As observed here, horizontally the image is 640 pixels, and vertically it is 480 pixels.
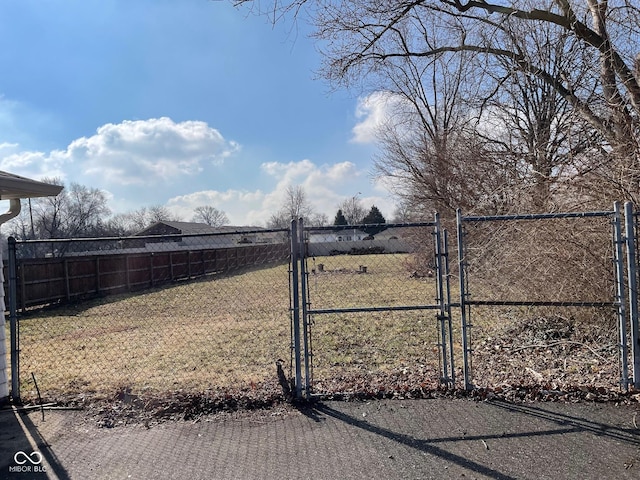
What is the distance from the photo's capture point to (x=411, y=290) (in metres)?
13.3

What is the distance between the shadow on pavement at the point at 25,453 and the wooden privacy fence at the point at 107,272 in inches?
226

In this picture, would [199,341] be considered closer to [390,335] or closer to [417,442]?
[390,335]

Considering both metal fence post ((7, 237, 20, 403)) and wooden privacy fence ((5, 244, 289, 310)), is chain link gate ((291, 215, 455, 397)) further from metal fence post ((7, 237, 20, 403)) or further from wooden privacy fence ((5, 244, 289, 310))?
metal fence post ((7, 237, 20, 403))

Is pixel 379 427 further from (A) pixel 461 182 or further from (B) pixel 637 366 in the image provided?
(A) pixel 461 182

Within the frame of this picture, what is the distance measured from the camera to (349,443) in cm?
323

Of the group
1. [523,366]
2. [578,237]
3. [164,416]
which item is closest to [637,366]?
[523,366]

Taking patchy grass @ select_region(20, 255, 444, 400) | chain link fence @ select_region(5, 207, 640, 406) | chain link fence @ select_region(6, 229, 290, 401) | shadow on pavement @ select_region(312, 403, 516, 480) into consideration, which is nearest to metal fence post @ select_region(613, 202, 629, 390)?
chain link fence @ select_region(5, 207, 640, 406)

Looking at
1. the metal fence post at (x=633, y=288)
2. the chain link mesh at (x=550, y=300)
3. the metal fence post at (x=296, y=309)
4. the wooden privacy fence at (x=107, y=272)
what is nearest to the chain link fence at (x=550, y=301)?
the chain link mesh at (x=550, y=300)

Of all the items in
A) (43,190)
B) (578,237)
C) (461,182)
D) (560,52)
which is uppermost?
(560,52)

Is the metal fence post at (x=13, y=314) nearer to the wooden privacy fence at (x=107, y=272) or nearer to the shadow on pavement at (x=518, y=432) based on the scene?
the shadow on pavement at (x=518, y=432)

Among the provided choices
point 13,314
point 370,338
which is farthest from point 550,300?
point 13,314

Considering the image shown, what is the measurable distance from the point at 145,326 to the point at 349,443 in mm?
7509

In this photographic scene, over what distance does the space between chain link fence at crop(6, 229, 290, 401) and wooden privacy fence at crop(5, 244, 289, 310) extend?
0.04m

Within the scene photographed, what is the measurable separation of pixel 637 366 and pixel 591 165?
284cm
